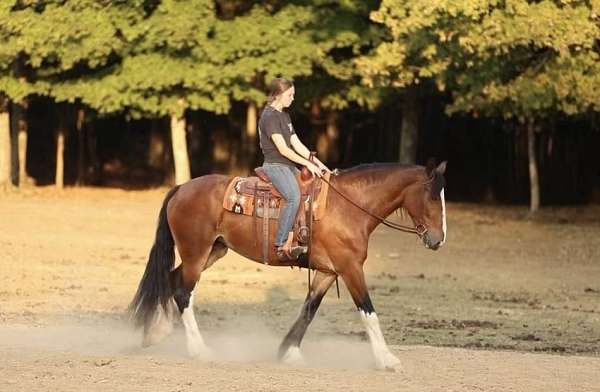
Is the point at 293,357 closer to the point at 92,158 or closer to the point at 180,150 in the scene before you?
the point at 180,150

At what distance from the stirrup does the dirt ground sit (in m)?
0.96

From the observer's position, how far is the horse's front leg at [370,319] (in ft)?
37.5

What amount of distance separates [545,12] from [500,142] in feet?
59.0

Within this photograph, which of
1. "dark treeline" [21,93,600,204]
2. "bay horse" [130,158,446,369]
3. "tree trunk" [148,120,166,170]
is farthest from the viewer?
"tree trunk" [148,120,166,170]

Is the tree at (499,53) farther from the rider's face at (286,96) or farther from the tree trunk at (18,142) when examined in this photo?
the rider's face at (286,96)

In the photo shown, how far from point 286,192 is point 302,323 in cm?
120

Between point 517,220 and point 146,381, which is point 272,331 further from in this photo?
point 517,220

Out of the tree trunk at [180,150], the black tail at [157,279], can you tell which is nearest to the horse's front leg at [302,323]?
the black tail at [157,279]

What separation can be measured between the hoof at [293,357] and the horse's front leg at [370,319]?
0.73 metres

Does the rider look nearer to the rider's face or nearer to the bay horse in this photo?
the rider's face

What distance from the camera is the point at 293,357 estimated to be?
12.1 m

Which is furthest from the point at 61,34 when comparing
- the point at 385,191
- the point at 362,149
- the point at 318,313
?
the point at 385,191

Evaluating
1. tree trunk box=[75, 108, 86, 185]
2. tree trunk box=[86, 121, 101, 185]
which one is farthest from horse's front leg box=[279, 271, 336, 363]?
tree trunk box=[86, 121, 101, 185]

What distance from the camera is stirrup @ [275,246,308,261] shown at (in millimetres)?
12164
